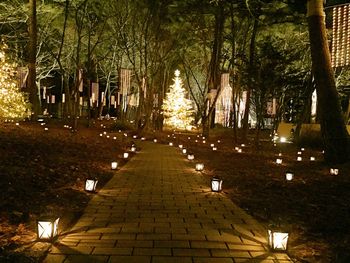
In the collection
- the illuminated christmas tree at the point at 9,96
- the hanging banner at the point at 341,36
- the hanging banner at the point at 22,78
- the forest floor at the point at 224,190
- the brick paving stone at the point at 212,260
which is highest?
the hanging banner at the point at 341,36

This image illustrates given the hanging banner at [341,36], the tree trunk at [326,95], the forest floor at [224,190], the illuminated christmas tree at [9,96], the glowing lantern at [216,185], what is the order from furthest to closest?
1. the illuminated christmas tree at [9,96]
2. the hanging banner at [341,36]
3. the tree trunk at [326,95]
4. the glowing lantern at [216,185]
5. the forest floor at [224,190]

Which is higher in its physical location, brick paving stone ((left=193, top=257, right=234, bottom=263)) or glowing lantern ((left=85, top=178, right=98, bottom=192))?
glowing lantern ((left=85, top=178, right=98, bottom=192))

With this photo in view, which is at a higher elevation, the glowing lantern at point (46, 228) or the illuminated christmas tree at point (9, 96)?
the illuminated christmas tree at point (9, 96)

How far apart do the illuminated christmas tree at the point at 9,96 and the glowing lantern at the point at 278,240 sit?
1431 cm

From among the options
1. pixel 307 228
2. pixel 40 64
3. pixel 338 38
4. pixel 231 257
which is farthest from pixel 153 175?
pixel 40 64

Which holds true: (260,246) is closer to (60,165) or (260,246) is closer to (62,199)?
(62,199)

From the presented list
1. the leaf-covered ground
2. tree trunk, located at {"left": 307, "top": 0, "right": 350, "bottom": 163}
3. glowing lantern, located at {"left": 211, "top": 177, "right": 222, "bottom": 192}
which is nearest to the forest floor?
the leaf-covered ground

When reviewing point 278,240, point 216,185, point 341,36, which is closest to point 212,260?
point 278,240

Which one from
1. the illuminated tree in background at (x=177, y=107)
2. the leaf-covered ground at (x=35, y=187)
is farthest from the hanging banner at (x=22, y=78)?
the illuminated tree in background at (x=177, y=107)

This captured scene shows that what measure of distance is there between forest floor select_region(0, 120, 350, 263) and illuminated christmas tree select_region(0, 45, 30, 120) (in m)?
→ 4.87

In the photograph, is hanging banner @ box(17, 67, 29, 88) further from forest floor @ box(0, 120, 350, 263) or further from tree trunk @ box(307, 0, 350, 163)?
tree trunk @ box(307, 0, 350, 163)

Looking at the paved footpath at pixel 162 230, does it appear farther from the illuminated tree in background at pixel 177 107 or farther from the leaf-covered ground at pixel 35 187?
the illuminated tree in background at pixel 177 107

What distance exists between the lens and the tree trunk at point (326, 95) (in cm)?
1189

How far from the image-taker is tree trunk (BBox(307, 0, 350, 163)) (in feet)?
39.0
